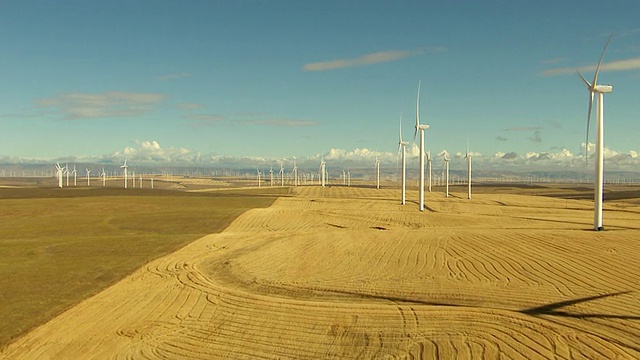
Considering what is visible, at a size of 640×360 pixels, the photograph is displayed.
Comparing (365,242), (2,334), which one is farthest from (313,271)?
(2,334)

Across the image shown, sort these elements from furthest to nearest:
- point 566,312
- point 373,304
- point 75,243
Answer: point 75,243, point 373,304, point 566,312

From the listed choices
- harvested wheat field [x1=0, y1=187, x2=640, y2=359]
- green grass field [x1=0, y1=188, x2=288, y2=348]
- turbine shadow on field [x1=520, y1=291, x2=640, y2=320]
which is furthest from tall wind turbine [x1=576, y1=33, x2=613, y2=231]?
green grass field [x1=0, y1=188, x2=288, y2=348]

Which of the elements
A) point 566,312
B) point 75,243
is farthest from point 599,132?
point 75,243

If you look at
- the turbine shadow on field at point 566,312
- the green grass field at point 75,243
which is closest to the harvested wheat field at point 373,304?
the turbine shadow on field at point 566,312

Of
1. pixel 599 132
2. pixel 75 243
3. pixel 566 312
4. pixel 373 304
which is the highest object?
pixel 599 132

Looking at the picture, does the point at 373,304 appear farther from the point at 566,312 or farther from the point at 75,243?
the point at 75,243

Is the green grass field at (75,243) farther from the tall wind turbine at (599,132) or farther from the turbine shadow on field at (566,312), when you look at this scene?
the tall wind turbine at (599,132)

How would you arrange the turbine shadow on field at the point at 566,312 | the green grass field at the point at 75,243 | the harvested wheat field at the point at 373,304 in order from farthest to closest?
1. the green grass field at the point at 75,243
2. the turbine shadow on field at the point at 566,312
3. the harvested wheat field at the point at 373,304
